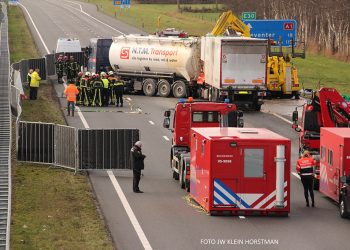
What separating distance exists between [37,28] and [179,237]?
3230 inches

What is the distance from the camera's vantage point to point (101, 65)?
191 ft

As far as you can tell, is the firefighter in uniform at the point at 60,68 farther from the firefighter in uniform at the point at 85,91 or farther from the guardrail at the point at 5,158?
the firefighter in uniform at the point at 85,91

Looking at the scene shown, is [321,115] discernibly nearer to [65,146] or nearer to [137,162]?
[137,162]

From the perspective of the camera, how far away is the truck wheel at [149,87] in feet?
177

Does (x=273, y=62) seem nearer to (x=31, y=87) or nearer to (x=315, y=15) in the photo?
(x=31, y=87)

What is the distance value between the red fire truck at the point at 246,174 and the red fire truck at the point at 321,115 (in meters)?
5.30

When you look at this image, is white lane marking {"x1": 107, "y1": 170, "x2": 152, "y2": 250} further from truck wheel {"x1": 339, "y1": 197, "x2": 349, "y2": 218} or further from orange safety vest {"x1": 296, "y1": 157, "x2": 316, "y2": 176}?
truck wheel {"x1": 339, "y1": 197, "x2": 349, "y2": 218}

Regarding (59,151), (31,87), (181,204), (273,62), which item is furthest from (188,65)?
(181,204)

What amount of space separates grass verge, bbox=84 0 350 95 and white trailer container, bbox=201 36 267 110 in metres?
12.0

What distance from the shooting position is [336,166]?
86.1 ft

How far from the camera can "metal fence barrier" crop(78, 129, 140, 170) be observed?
1212 inches

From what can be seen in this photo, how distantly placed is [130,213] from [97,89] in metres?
23.6

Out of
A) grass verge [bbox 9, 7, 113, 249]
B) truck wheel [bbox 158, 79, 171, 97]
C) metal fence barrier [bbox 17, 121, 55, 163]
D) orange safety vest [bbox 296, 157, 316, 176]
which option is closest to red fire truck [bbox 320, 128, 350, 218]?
orange safety vest [bbox 296, 157, 316, 176]

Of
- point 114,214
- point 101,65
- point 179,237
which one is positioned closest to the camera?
point 179,237
